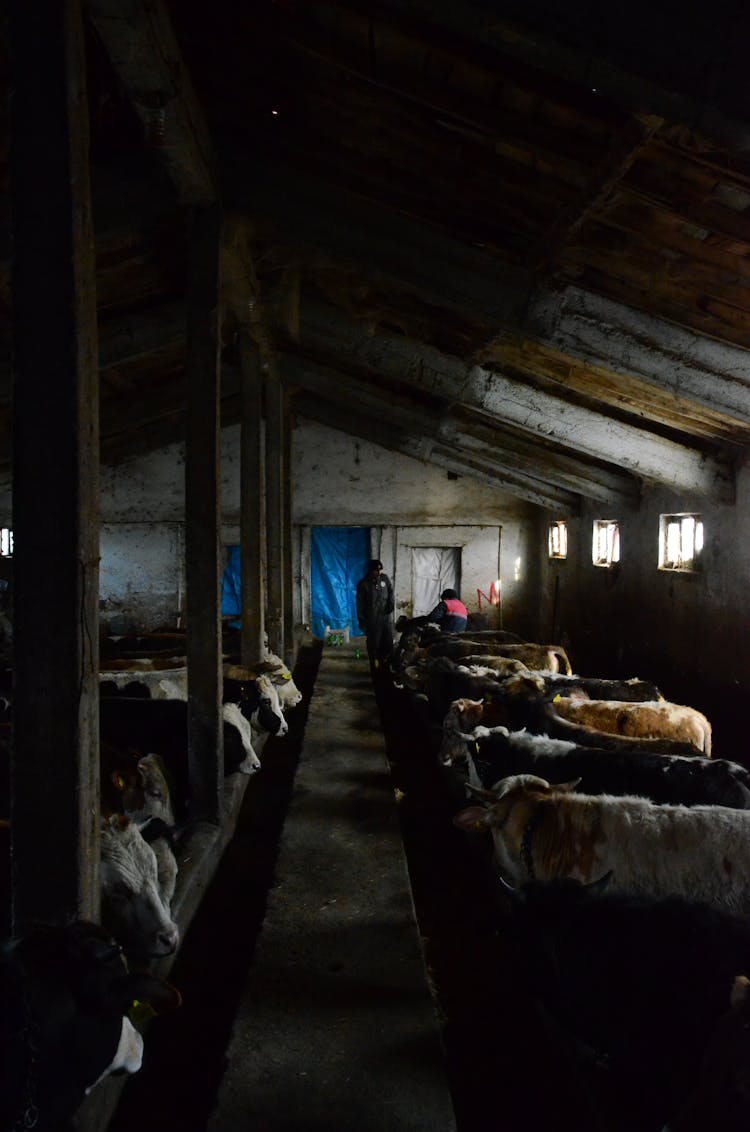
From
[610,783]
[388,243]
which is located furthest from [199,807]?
[388,243]

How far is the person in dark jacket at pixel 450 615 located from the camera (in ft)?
46.4

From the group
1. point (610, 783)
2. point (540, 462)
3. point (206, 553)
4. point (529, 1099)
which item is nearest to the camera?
point (529, 1099)

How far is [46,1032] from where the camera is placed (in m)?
2.60

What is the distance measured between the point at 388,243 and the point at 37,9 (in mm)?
3823

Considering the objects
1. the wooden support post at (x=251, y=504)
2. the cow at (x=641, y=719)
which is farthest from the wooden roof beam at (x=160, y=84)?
the cow at (x=641, y=719)

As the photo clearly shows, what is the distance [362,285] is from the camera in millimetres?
9164

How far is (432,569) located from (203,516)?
1398cm

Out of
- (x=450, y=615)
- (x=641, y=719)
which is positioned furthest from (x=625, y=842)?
(x=450, y=615)

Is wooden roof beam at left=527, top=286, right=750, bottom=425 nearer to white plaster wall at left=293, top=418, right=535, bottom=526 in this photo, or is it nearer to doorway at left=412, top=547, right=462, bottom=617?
white plaster wall at left=293, top=418, right=535, bottom=526

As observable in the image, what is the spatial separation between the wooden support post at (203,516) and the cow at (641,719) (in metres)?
2.97

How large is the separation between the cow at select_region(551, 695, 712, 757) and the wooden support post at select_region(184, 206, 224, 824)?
297 cm

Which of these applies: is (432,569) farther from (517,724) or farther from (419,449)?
(517,724)

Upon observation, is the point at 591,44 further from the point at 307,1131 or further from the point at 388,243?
the point at 307,1131

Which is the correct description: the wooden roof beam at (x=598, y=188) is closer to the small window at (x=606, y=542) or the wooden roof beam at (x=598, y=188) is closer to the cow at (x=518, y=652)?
the cow at (x=518, y=652)
